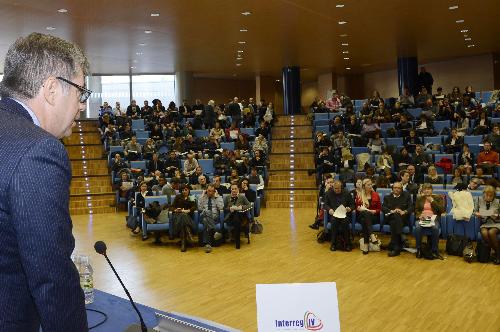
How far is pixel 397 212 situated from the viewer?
879 centimetres

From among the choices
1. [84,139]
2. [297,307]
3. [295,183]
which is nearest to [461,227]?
[295,183]

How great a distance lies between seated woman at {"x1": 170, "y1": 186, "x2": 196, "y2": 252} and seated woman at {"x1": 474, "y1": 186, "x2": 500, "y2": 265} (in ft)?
15.7

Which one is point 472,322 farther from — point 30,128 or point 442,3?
point 442,3

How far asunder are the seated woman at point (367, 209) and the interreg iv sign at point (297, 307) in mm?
7255

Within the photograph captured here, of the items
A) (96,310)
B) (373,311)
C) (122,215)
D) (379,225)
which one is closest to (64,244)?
(96,310)

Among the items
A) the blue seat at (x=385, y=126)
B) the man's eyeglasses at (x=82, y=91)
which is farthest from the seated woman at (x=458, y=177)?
the man's eyeglasses at (x=82, y=91)

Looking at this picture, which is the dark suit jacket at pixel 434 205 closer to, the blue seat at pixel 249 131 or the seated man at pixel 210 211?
the seated man at pixel 210 211

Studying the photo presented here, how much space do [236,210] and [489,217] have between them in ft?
13.6

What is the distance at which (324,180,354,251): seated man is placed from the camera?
30.1ft

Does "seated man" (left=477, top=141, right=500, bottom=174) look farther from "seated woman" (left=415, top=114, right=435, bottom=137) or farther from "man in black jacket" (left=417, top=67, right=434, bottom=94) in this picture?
"man in black jacket" (left=417, top=67, right=434, bottom=94)

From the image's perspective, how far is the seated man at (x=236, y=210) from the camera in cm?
961

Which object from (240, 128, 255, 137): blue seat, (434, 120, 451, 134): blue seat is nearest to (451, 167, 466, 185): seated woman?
(434, 120, 451, 134): blue seat

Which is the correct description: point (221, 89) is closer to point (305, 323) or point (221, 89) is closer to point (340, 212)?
point (340, 212)

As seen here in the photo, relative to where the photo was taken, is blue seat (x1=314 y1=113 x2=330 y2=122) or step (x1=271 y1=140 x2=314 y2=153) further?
blue seat (x1=314 y1=113 x2=330 y2=122)
